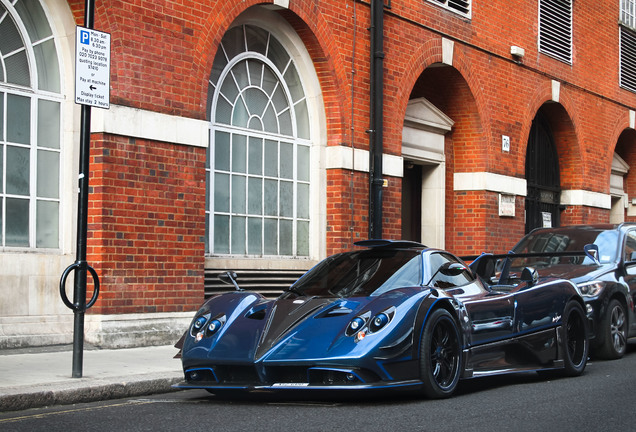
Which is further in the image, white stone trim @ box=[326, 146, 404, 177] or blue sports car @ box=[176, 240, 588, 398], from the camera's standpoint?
white stone trim @ box=[326, 146, 404, 177]

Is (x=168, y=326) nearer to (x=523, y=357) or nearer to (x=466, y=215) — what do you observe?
(x=523, y=357)

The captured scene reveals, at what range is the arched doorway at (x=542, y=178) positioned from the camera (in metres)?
21.2

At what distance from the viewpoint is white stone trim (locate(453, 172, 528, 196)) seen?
18.3m

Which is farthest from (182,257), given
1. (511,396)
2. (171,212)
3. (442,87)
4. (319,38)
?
(442,87)

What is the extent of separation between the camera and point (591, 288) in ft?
35.4

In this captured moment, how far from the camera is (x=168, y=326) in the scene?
1134cm

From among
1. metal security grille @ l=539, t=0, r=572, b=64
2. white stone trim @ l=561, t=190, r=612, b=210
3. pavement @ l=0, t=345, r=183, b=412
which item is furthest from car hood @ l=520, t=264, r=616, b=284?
white stone trim @ l=561, t=190, r=612, b=210

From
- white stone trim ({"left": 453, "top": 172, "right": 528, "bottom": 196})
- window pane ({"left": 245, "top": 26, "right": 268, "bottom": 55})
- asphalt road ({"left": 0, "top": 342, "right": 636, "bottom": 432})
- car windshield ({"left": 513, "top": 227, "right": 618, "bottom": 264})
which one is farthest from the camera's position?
white stone trim ({"left": 453, "top": 172, "right": 528, "bottom": 196})

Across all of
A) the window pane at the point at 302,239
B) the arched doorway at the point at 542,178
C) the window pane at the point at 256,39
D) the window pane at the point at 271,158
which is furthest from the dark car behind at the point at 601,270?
the arched doorway at the point at 542,178

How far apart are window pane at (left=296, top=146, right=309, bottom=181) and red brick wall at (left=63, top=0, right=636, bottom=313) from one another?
41 centimetres

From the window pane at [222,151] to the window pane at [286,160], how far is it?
121cm

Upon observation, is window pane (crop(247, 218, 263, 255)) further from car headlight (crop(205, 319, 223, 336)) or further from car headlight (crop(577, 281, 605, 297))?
car headlight (crop(205, 319, 223, 336))

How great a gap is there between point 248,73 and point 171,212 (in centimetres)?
309

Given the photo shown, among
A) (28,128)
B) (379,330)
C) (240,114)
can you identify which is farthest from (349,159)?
(379,330)
